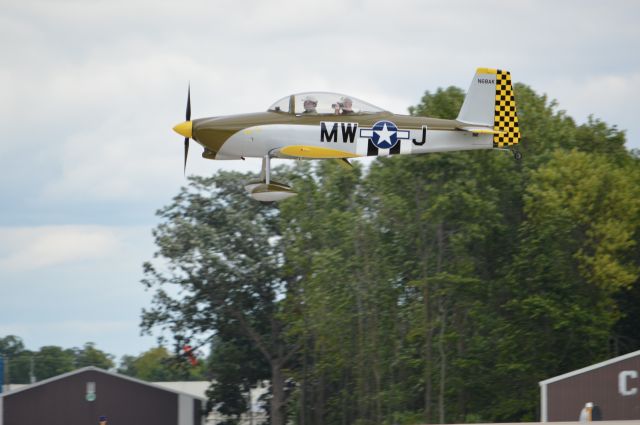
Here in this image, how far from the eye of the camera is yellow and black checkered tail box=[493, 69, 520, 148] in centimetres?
2164

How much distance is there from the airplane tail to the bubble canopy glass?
2232mm

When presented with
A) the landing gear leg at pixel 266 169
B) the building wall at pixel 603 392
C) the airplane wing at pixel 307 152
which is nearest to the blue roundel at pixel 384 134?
the airplane wing at pixel 307 152

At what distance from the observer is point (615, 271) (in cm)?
3825

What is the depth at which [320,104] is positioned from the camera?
20.4m

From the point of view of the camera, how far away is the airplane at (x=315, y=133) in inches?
789

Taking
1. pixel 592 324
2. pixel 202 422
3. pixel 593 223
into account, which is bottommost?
pixel 202 422

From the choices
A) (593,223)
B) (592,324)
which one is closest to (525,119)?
(593,223)

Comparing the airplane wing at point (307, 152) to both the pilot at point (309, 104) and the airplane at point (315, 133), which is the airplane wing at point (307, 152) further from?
the pilot at point (309, 104)

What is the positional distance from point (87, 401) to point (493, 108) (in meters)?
26.2

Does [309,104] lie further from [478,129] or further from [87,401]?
[87,401]

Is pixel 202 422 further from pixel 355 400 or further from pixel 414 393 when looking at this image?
pixel 414 393

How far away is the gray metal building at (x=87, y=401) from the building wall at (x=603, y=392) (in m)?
17.9

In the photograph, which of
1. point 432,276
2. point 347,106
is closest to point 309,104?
point 347,106

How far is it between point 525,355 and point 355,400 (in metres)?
9.25
